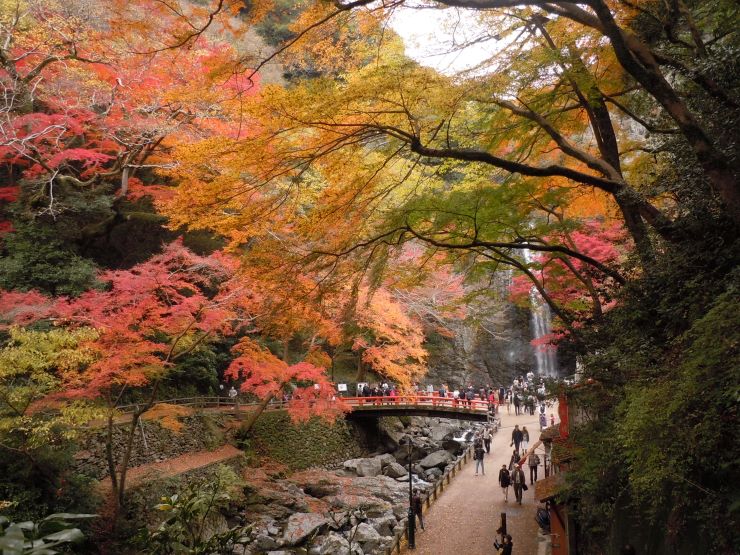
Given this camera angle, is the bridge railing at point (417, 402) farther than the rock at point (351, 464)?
Yes

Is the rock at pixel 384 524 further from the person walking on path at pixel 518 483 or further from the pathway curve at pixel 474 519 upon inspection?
the person walking on path at pixel 518 483

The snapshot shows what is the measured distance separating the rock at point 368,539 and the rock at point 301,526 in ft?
3.96

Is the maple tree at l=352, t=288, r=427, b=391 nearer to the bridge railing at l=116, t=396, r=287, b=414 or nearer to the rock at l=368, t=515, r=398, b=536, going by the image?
the bridge railing at l=116, t=396, r=287, b=414

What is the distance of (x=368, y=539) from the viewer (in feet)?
43.0

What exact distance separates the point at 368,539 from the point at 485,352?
21.1 m

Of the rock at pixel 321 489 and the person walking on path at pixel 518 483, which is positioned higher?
the person walking on path at pixel 518 483

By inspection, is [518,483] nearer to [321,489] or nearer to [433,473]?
[321,489]

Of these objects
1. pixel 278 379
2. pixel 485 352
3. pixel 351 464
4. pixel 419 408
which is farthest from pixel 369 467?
pixel 485 352

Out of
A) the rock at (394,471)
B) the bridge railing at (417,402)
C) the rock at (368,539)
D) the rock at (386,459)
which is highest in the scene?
the bridge railing at (417,402)

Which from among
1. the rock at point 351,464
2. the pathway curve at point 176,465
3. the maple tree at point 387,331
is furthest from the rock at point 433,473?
the pathway curve at point 176,465

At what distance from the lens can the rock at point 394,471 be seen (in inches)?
778

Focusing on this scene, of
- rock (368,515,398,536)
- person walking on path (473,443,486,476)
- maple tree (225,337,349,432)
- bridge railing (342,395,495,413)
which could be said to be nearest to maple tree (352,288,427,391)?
bridge railing (342,395,495,413)

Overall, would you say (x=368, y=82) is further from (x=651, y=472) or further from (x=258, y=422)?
(x=258, y=422)

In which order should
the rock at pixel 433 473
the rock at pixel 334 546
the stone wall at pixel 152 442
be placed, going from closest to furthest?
the rock at pixel 334 546 < the stone wall at pixel 152 442 < the rock at pixel 433 473
